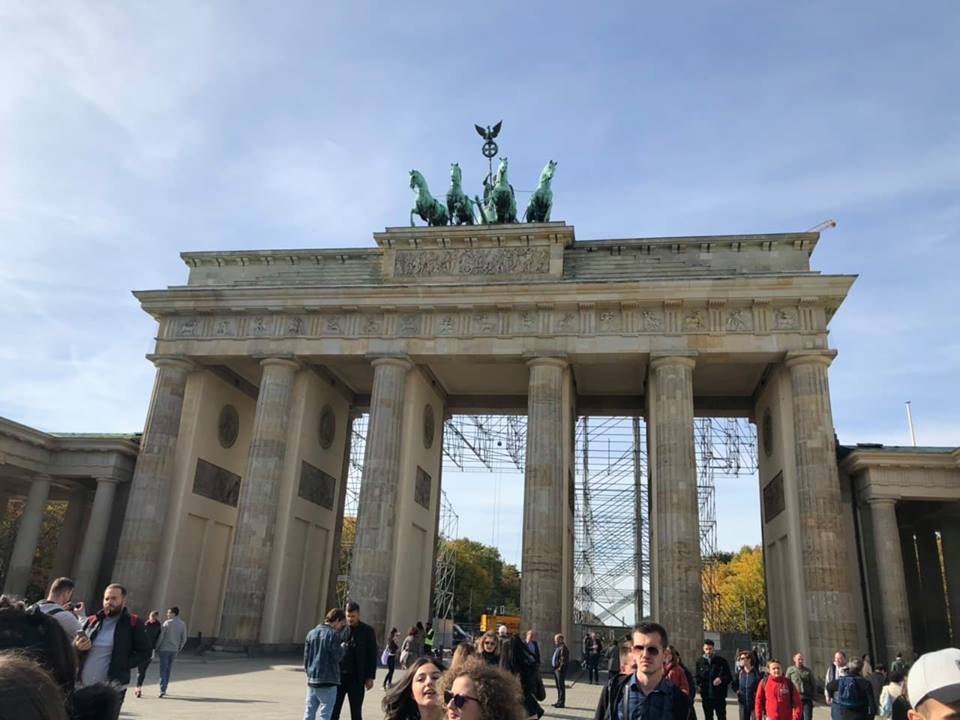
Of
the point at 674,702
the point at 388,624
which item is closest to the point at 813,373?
the point at 388,624

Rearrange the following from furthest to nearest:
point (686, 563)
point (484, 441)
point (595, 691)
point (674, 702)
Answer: point (484, 441) < point (686, 563) < point (595, 691) < point (674, 702)

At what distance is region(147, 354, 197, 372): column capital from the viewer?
2980 centimetres

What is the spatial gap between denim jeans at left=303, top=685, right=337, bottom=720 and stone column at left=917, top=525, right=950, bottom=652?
26581 millimetres

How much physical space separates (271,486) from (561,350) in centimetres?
1183

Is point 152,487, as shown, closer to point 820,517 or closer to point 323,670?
point 323,670

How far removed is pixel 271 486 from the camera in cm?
2795

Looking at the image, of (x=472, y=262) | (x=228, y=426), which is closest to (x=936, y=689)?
(x=472, y=262)

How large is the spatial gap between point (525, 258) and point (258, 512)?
13.8 m

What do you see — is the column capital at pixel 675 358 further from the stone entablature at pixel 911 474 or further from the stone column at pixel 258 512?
the stone column at pixel 258 512

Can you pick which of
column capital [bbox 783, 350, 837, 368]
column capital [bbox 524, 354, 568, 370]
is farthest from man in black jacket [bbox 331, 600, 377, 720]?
column capital [bbox 783, 350, 837, 368]

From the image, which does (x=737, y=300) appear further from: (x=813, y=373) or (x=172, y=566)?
(x=172, y=566)

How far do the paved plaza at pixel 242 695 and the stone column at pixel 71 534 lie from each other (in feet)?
35.6

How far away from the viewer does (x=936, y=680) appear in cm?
250

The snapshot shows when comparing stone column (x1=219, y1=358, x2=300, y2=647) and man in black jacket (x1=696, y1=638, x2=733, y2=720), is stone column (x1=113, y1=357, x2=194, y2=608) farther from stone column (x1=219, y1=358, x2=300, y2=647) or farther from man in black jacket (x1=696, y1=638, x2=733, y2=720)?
man in black jacket (x1=696, y1=638, x2=733, y2=720)
